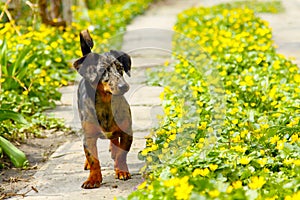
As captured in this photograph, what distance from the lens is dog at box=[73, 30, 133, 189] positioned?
13.6ft

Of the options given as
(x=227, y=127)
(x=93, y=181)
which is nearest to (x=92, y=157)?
(x=93, y=181)

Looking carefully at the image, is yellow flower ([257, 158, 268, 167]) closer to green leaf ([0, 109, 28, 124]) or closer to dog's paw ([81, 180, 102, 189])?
dog's paw ([81, 180, 102, 189])

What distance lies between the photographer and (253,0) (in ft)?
62.6

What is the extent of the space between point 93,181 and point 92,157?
0.57 ft

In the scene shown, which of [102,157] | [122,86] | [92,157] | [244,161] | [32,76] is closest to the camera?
[244,161]

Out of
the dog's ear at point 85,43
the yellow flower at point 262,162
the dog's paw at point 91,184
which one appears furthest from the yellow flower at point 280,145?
the dog's ear at point 85,43

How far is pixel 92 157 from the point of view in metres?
4.29

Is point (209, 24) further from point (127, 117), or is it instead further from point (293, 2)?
point (293, 2)

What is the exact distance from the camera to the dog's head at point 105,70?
407cm

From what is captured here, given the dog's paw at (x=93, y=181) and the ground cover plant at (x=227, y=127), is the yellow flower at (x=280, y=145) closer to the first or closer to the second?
the ground cover plant at (x=227, y=127)

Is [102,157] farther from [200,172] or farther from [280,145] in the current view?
[200,172]

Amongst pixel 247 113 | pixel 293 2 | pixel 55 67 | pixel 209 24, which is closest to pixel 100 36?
pixel 209 24

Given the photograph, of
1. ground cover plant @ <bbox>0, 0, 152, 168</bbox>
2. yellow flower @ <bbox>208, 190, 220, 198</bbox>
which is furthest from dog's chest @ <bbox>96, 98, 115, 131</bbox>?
yellow flower @ <bbox>208, 190, 220, 198</bbox>

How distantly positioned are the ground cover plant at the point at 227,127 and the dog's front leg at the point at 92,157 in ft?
1.20
